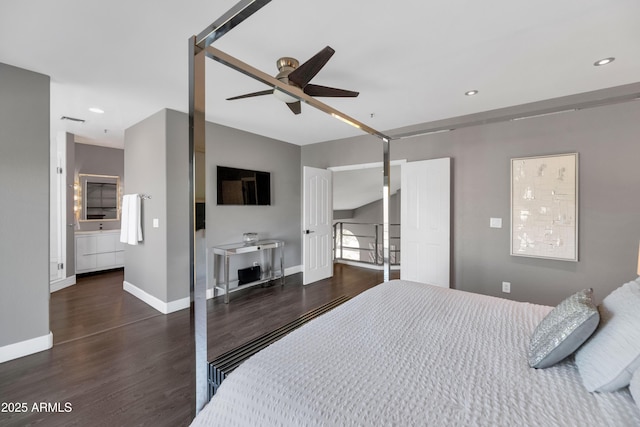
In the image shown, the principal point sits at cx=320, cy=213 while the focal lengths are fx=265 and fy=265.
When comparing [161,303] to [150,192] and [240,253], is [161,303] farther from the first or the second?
[150,192]

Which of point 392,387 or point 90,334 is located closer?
point 392,387

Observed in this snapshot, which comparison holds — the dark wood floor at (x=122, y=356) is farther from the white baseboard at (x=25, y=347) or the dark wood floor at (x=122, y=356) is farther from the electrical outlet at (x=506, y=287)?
the electrical outlet at (x=506, y=287)

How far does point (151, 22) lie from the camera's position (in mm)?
1745

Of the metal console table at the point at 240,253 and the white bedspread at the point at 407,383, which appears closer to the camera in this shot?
the white bedspread at the point at 407,383

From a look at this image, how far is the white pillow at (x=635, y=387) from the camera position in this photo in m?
0.80

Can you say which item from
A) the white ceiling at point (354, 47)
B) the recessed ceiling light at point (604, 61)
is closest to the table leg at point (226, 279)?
the white ceiling at point (354, 47)

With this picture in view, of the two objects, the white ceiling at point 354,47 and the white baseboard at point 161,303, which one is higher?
the white ceiling at point 354,47

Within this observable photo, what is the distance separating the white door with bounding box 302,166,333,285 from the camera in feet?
14.6

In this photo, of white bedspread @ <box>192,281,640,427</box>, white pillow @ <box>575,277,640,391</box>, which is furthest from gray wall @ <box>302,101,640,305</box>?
white pillow @ <box>575,277,640,391</box>

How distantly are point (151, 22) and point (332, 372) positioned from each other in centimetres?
232

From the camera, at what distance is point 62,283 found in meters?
4.18

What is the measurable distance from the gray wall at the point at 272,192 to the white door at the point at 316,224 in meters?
0.62

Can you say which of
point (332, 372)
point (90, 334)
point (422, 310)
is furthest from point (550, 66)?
point (90, 334)

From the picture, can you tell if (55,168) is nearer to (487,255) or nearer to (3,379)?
(3,379)
